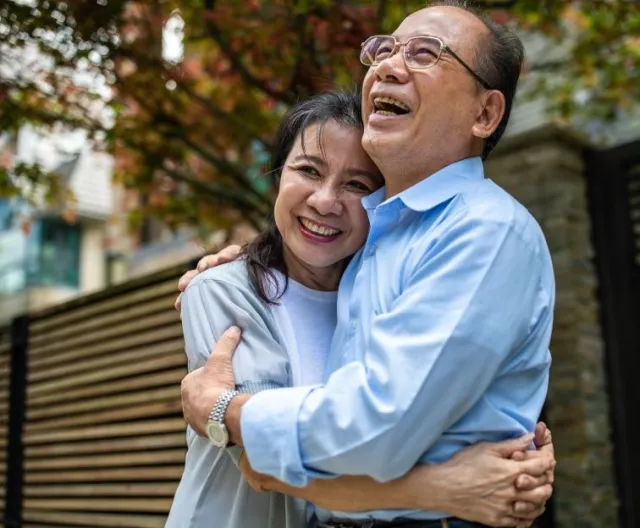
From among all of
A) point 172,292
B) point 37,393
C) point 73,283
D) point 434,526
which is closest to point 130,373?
point 172,292

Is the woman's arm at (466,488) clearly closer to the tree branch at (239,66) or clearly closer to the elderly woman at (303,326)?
the elderly woman at (303,326)

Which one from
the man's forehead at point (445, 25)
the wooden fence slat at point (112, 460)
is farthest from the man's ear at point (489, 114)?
the wooden fence slat at point (112, 460)

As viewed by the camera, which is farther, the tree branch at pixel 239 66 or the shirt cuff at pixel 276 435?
the tree branch at pixel 239 66

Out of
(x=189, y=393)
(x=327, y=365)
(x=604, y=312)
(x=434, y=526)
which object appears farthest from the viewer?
(x=604, y=312)

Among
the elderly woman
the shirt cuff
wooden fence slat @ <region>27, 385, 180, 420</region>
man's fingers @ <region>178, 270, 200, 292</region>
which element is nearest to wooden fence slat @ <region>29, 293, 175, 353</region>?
wooden fence slat @ <region>27, 385, 180, 420</region>

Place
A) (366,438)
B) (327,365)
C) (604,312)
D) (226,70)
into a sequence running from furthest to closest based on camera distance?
(226,70) < (604,312) < (327,365) < (366,438)

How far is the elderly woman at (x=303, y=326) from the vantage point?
170 centimetres

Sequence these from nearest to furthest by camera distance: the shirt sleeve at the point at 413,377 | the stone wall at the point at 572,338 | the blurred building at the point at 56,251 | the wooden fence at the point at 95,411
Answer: the shirt sleeve at the point at 413,377 < the wooden fence at the point at 95,411 < the stone wall at the point at 572,338 < the blurred building at the point at 56,251

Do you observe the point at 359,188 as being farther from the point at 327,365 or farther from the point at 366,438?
the point at 366,438

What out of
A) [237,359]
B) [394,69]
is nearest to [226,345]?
[237,359]

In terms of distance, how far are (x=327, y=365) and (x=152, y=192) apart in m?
5.43

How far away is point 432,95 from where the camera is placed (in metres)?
1.96

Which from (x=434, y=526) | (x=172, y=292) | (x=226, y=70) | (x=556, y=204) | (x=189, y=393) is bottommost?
(x=434, y=526)

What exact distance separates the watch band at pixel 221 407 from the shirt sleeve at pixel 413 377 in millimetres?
98
